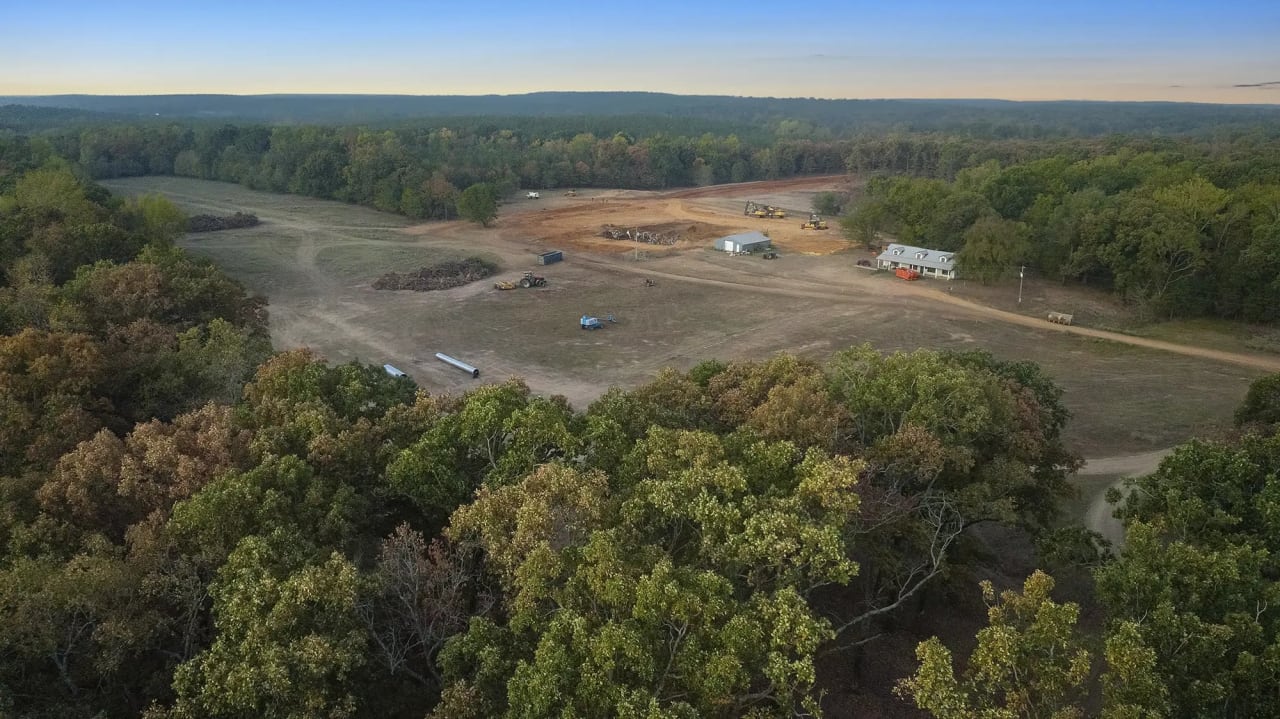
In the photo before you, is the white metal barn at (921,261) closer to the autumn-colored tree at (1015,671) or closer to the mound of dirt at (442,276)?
the mound of dirt at (442,276)

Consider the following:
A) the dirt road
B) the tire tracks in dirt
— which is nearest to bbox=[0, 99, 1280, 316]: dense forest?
the tire tracks in dirt

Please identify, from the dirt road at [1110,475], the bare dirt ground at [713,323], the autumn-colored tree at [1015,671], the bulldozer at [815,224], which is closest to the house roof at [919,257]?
the bare dirt ground at [713,323]

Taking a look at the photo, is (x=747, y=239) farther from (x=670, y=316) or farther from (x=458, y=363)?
(x=458, y=363)

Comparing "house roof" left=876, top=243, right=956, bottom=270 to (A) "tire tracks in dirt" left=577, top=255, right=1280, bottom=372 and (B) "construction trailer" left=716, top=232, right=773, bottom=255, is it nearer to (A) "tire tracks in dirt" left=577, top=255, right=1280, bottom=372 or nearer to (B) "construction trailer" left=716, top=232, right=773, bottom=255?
(A) "tire tracks in dirt" left=577, top=255, right=1280, bottom=372

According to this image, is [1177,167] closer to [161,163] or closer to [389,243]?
[389,243]

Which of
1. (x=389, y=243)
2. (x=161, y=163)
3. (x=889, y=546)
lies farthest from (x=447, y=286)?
(x=161, y=163)

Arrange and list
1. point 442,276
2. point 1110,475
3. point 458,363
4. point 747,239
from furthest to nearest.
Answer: point 747,239 < point 442,276 < point 458,363 < point 1110,475


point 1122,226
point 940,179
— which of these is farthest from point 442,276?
point 940,179
